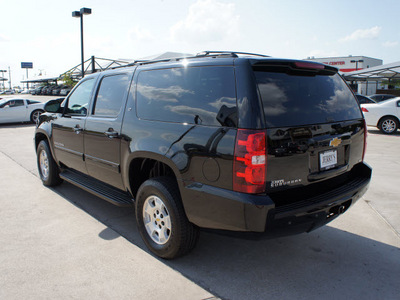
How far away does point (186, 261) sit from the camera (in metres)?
3.15

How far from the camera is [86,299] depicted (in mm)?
2570

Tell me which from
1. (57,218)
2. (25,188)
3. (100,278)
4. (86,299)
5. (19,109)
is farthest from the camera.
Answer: (19,109)

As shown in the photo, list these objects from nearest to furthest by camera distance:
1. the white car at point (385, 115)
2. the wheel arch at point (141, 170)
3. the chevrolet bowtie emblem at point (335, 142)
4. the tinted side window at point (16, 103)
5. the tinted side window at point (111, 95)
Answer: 1. the chevrolet bowtie emblem at point (335, 142)
2. the wheel arch at point (141, 170)
3. the tinted side window at point (111, 95)
4. the white car at point (385, 115)
5. the tinted side window at point (16, 103)

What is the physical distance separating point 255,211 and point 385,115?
480 inches

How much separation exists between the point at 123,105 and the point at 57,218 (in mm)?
1777

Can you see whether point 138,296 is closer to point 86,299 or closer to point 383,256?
point 86,299

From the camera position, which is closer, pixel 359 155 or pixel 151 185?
pixel 151 185

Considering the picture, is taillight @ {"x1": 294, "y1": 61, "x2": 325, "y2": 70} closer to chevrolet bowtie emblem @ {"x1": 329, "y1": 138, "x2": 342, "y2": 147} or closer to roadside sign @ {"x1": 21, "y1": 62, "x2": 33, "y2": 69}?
chevrolet bowtie emblem @ {"x1": 329, "y1": 138, "x2": 342, "y2": 147}

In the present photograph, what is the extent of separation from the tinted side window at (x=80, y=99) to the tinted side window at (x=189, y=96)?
1.22 metres

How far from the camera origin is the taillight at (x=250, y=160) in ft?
7.82

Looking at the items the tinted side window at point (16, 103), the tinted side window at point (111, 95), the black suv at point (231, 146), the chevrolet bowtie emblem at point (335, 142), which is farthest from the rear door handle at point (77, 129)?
the tinted side window at point (16, 103)

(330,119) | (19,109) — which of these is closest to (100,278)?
(330,119)

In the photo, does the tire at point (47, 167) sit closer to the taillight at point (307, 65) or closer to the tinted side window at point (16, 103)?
the taillight at point (307, 65)

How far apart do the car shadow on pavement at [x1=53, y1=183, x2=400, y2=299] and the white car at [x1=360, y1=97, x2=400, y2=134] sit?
33.8 ft
